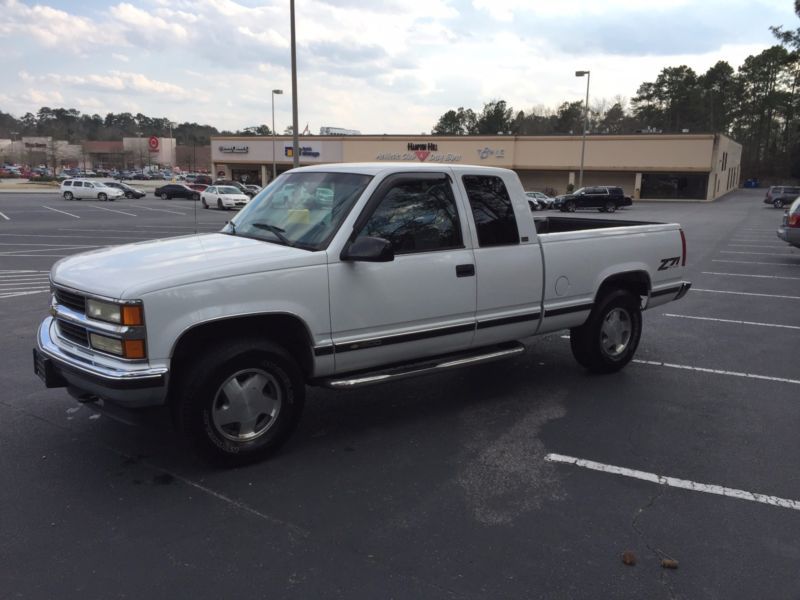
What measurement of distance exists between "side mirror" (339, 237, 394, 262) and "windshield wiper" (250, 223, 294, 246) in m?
0.52

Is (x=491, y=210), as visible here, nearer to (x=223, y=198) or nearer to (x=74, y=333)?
(x=74, y=333)

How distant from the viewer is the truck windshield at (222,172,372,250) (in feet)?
14.7

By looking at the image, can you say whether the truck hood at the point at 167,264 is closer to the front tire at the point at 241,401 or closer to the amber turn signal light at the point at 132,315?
the amber turn signal light at the point at 132,315

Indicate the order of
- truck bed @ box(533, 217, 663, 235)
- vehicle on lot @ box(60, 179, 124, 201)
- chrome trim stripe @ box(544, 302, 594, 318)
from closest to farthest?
chrome trim stripe @ box(544, 302, 594, 318)
truck bed @ box(533, 217, 663, 235)
vehicle on lot @ box(60, 179, 124, 201)

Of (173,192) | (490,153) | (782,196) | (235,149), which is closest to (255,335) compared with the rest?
(782,196)

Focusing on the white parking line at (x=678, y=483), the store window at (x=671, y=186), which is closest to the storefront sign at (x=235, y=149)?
the store window at (x=671, y=186)

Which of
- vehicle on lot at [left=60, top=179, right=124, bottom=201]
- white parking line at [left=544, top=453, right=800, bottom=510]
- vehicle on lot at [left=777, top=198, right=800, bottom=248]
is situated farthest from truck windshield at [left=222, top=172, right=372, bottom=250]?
vehicle on lot at [left=60, top=179, right=124, bottom=201]

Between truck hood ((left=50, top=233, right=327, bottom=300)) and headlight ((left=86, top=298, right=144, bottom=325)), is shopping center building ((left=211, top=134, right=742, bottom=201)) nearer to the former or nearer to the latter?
truck hood ((left=50, top=233, right=327, bottom=300))

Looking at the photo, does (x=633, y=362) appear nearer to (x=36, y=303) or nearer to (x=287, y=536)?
(x=287, y=536)

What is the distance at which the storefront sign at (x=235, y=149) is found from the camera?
219 feet

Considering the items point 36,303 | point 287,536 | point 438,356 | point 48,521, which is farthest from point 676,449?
point 36,303

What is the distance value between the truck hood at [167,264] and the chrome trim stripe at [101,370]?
44 centimetres

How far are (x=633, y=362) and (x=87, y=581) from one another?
559cm

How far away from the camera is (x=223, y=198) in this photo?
1575 inches
